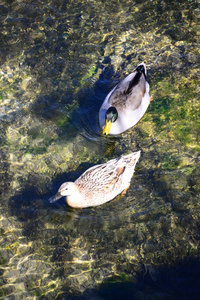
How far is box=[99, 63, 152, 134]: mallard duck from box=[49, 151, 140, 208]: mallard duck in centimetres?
97

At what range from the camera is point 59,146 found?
6422 mm

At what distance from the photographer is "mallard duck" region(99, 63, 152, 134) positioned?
6641 millimetres

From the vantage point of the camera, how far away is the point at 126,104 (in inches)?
268

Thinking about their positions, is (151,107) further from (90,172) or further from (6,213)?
(6,213)

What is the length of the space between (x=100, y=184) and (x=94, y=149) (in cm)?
97

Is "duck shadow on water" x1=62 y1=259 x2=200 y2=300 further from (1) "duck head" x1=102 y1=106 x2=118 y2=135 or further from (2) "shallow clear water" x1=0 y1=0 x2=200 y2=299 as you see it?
(1) "duck head" x1=102 y1=106 x2=118 y2=135

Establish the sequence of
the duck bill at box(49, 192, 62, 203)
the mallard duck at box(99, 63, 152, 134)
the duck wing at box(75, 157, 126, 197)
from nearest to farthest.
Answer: the duck bill at box(49, 192, 62, 203), the duck wing at box(75, 157, 126, 197), the mallard duck at box(99, 63, 152, 134)

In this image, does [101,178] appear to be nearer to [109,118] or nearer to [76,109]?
[109,118]

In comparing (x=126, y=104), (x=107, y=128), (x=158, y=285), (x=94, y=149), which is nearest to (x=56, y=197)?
(x=94, y=149)

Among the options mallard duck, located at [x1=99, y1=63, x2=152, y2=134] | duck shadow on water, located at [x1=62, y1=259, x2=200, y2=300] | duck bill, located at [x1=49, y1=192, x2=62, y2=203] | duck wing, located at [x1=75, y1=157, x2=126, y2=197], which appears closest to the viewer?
duck shadow on water, located at [x1=62, y1=259, x2=200, y2=300]

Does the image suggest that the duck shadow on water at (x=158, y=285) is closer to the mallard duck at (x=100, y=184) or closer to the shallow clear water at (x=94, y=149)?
the shallow clear water at (x=94, y=149)

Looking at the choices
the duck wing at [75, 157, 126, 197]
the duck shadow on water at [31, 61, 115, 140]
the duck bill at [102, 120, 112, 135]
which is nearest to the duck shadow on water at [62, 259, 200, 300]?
the duck wing at [75, 157, 126, 197]

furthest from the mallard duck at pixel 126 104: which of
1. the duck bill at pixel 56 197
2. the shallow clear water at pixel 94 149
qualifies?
the duck bill at pixel 56 197

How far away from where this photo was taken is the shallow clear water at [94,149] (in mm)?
4840
